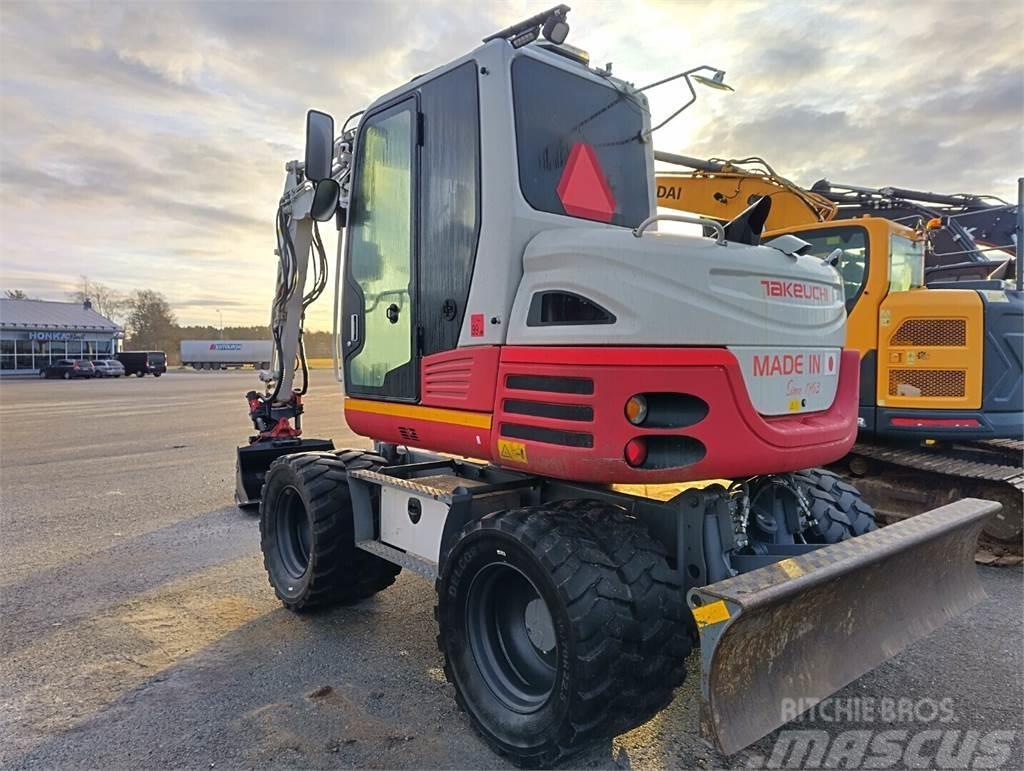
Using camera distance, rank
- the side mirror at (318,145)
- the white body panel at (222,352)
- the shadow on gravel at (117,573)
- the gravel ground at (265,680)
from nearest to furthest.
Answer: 1. the gravel ground at (265,680)
2. the side mirror at (318,145)
3. the shadow on gravel at (117,573)
4. the white body panel at (222,352)

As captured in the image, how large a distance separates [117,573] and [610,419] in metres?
4.62

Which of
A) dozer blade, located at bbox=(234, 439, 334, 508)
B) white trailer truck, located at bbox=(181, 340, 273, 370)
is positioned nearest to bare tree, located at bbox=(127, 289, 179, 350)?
white trailer truck, located at bbox=(181, 340, 273, 370)

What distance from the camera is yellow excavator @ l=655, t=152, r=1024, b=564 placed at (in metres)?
6.09

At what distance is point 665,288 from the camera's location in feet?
9.49

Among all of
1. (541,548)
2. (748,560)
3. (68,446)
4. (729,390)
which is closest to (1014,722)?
(748,560)

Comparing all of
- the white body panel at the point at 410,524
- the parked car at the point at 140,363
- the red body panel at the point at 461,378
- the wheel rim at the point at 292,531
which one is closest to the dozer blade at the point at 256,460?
the wheel rim at the point at 292,531

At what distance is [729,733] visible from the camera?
2.54 m

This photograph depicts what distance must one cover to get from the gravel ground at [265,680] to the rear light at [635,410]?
4.90ft

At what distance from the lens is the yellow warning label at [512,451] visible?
3.20m

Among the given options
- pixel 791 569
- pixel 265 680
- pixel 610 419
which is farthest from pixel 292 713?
pixel 791 569

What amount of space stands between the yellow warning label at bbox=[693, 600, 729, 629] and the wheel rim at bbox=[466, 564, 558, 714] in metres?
0.83

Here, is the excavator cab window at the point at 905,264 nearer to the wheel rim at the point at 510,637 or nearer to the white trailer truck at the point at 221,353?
the wheel rim at the point at 510,637

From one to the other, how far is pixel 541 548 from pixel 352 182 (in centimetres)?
279

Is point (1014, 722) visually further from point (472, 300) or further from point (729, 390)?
point (472, 300)
